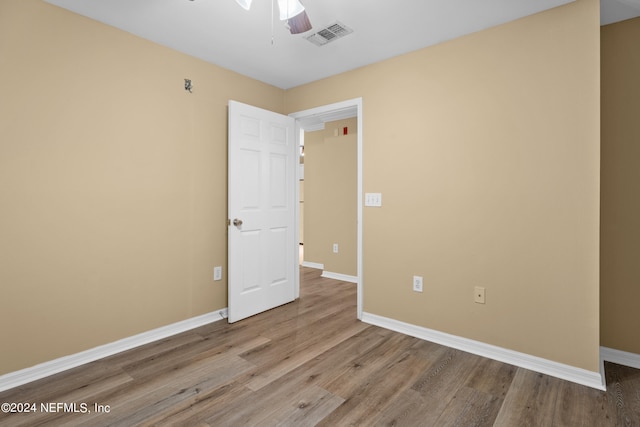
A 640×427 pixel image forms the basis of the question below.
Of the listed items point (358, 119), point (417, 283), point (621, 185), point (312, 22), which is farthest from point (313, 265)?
point (621, 185)

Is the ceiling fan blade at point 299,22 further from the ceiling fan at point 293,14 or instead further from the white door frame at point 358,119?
the white door frame at point 358,119

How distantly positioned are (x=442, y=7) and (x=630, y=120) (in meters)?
1.53

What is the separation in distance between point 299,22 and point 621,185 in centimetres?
245

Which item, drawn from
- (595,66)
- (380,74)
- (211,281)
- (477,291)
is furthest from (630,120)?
(211,281)

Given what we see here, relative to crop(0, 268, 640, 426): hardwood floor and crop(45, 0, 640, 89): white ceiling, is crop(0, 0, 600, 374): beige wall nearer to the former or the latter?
crop(45, 0, 640, 89): white ceiling

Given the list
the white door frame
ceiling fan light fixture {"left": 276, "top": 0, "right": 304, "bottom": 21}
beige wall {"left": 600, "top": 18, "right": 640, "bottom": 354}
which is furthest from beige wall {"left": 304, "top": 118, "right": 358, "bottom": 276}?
ceiling fan light fixture {"left": 276, "top": 0, "right": 304, "bottom": 21}

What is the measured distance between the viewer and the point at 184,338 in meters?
2.69

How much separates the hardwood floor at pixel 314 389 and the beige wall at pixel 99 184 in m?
0.38

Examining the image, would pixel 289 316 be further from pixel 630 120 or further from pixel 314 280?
pixel 630 120

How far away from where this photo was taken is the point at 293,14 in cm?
178

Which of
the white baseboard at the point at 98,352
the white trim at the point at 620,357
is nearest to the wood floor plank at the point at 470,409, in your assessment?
the white trim at the point at 620,357

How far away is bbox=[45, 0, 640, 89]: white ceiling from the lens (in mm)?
2113

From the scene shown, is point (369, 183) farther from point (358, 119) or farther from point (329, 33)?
point (329, 33)

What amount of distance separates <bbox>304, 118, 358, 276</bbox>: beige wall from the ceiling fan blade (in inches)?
110
